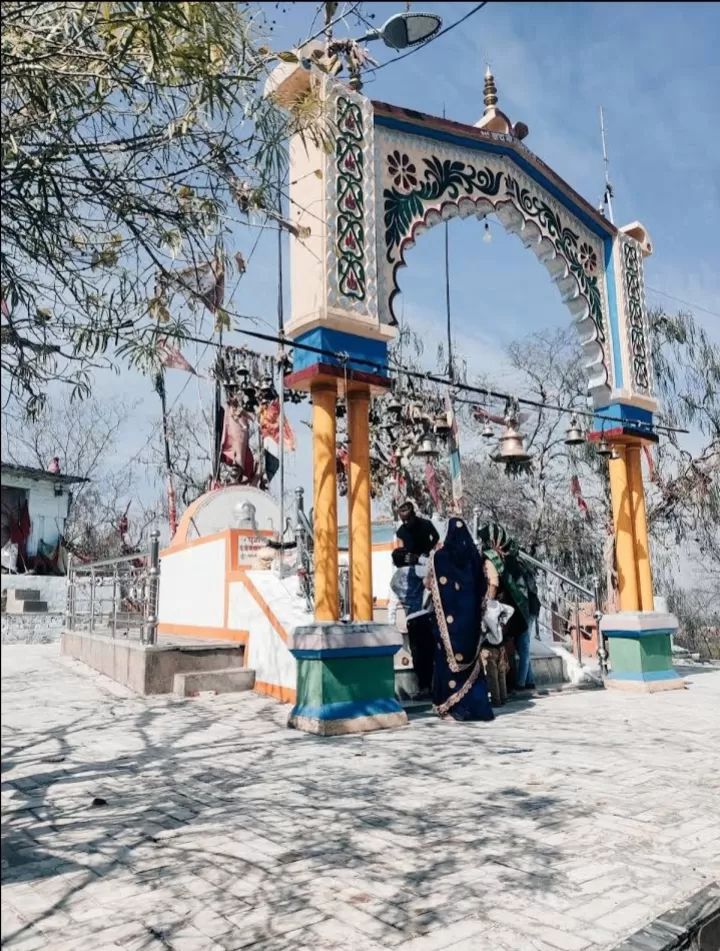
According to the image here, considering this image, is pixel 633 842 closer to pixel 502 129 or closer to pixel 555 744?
pixel 555 744

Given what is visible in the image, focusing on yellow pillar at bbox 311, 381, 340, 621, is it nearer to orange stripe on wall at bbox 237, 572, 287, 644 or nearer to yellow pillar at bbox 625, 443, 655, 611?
orange stripe on wall at bbox 237, 572, 287, 644

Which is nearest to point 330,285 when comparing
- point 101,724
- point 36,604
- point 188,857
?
point 101,724

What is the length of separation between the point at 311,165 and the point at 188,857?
19.9 feet

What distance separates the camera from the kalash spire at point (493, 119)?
9305mm

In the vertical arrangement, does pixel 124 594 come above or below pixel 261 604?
above

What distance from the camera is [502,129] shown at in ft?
30.7

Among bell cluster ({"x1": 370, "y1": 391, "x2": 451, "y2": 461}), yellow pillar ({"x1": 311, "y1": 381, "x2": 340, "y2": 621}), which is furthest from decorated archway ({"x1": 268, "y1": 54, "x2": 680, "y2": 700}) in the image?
bell cluster ({"x1": 370, "y1": 391, "x2": 451, "y2": 461})

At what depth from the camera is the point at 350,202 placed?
7.30m

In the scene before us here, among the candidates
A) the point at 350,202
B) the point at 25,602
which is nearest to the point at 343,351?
the point at 350,202

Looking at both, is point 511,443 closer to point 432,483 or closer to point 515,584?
point 515,584

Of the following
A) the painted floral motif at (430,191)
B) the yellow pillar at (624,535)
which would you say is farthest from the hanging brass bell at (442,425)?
the yellow pillar at (624,535)

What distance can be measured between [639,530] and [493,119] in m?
5.60

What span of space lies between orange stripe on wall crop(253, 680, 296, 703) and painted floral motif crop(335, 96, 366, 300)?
4.08 meters

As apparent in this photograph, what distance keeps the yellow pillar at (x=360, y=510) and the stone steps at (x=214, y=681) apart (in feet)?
7.42
